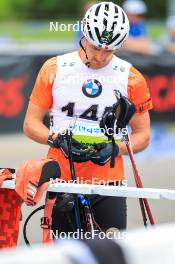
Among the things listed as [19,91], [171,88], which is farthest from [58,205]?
[171,88]

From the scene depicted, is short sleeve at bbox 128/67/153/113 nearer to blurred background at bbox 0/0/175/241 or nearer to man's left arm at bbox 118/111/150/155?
man's left arm at bbox 118/111/150/155

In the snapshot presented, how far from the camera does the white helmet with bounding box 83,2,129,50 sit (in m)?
5.68

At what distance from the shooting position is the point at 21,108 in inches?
539

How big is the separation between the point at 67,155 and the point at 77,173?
1.09 ft

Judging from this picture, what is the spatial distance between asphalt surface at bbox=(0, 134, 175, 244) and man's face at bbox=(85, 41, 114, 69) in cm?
285

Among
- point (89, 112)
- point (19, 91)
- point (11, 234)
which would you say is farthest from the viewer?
point (19, 91)

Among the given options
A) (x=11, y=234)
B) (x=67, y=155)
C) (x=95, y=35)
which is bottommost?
(x=11, y=234)

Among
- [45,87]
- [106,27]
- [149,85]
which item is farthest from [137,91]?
[149,85]

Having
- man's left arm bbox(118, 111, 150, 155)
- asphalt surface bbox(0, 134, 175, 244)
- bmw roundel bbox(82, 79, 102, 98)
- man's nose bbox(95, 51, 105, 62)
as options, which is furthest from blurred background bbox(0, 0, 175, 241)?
man's nose bbox(95, 51, 105, 62)

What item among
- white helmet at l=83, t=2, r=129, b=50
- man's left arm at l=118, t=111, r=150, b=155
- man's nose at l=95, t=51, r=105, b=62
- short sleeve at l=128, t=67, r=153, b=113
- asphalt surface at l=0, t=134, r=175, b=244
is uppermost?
white helmet at l=83, t=2, r=129, b=50

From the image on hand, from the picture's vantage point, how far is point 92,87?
585 cm

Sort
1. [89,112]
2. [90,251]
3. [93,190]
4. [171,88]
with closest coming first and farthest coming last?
[90,251]
[93,190]
[89,112]
[171,88]

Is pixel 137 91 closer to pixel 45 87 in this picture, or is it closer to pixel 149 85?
pixel 45 87

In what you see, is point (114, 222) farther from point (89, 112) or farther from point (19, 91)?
point (19, 91)
